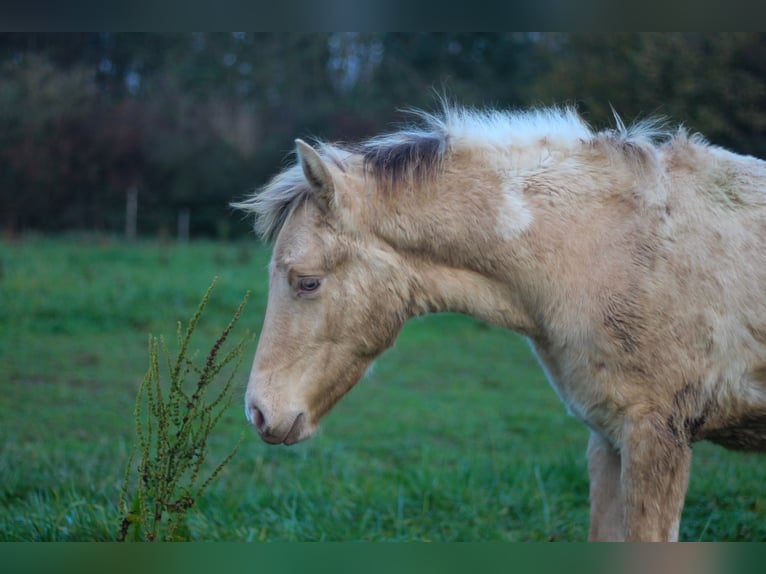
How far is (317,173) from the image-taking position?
9.18 ft

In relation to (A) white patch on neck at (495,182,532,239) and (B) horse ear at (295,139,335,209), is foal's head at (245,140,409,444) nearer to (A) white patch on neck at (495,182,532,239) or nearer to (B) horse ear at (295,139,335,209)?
(B) horse ear at (295,139,335,209)

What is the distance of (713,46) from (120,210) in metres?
11.8

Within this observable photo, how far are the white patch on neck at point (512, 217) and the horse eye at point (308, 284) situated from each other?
72cm

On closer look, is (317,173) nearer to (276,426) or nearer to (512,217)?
(512,217)

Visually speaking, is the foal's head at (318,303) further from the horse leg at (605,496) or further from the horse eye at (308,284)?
the horse leg at (605,496)

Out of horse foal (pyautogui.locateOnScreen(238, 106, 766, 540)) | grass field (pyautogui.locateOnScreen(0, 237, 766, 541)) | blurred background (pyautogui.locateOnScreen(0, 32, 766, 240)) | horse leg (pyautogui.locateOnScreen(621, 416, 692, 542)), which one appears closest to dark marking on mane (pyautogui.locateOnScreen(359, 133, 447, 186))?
horse foal (pyautogui.locateOnScreen(238, 106, 766, 540))

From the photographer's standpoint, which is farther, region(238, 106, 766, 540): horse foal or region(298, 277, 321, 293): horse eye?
region(298, 277, 321, 293): horse eye

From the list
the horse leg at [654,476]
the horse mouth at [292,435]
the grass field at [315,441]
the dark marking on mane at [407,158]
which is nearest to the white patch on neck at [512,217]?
the dark marking on mane at [407,158]

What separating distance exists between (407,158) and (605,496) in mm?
1595

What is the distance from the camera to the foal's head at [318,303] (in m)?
2.85

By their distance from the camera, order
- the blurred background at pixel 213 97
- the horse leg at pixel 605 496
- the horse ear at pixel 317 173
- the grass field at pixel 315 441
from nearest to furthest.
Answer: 1. the horse ear at pixel 317 173
2. the horse leg at pixel 605 496
3. the grass field at pixel 315 441
4. the blurred background at pixel 213 97

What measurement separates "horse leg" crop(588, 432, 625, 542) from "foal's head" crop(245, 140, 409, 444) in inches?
40.7

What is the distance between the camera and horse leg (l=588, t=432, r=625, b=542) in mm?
3053

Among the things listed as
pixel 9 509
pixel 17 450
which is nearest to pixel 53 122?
pixel 17 450
